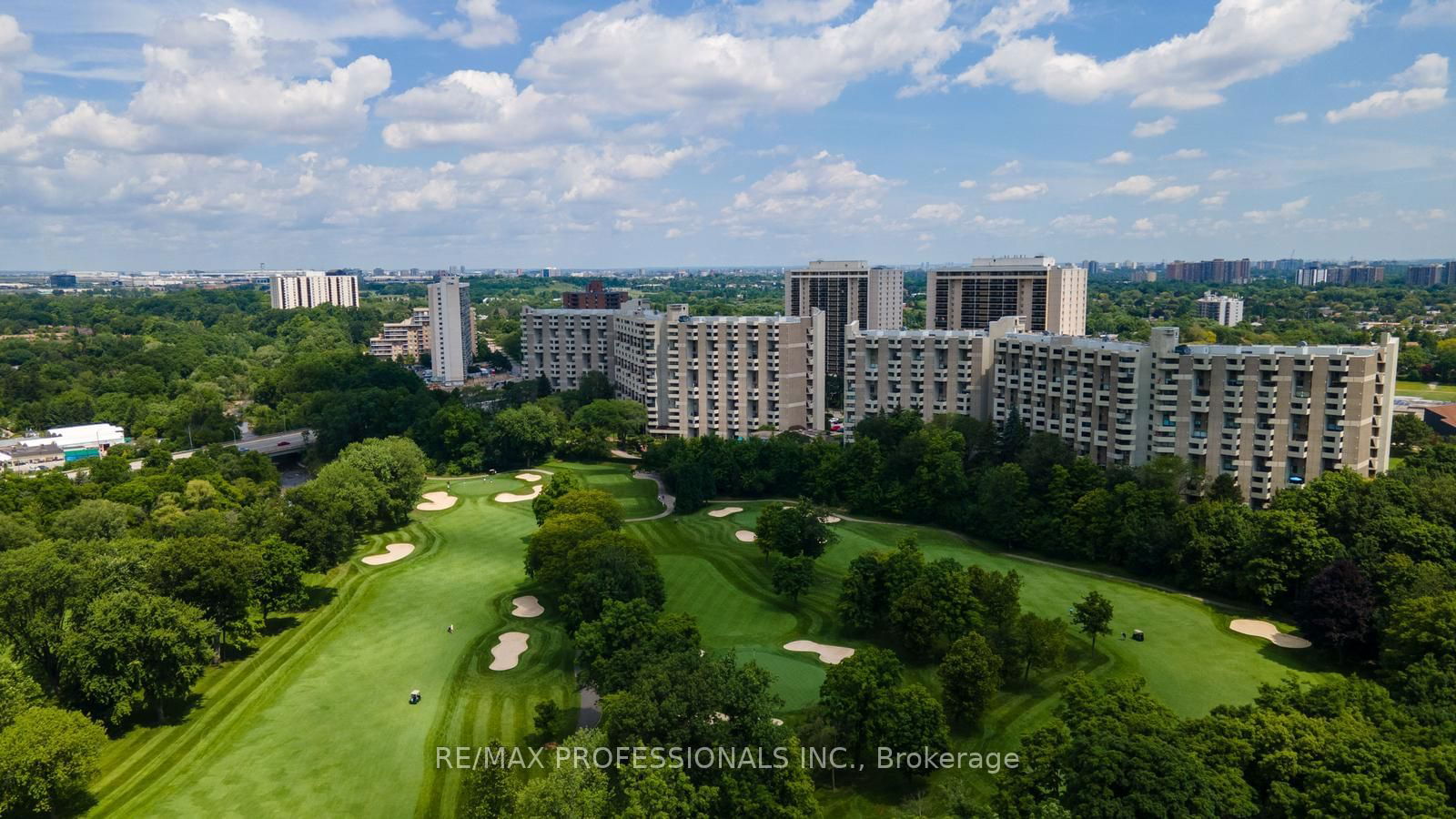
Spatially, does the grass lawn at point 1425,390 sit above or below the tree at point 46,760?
above

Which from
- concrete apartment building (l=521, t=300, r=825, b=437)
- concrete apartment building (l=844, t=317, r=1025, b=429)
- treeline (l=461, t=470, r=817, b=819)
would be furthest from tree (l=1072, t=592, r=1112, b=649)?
concrete apartment building (l=521, t=300, r=825, b=437)

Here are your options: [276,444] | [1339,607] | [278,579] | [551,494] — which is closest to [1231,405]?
[1339,607]

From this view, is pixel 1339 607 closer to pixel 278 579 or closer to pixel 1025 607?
pixel 1025 607

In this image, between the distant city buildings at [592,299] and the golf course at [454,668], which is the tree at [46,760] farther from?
the distant city buildings at [592,299]

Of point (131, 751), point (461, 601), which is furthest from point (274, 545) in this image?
point (131, 751)

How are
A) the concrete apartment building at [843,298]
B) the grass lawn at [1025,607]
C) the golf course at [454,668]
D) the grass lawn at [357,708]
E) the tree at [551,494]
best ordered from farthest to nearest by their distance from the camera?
the concrete apartment building at [843,298] → the tree at [551,494] → the grass lawn at [1025,607] → the golf course at [454,668] → the grass lawn at [357,708]

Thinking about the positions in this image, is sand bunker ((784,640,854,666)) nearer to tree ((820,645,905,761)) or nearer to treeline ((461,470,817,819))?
treeline ((461,470,817,819))

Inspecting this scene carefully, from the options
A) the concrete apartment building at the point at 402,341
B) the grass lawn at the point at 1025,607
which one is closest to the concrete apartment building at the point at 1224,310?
the grass lawn at the point at 1025,607
